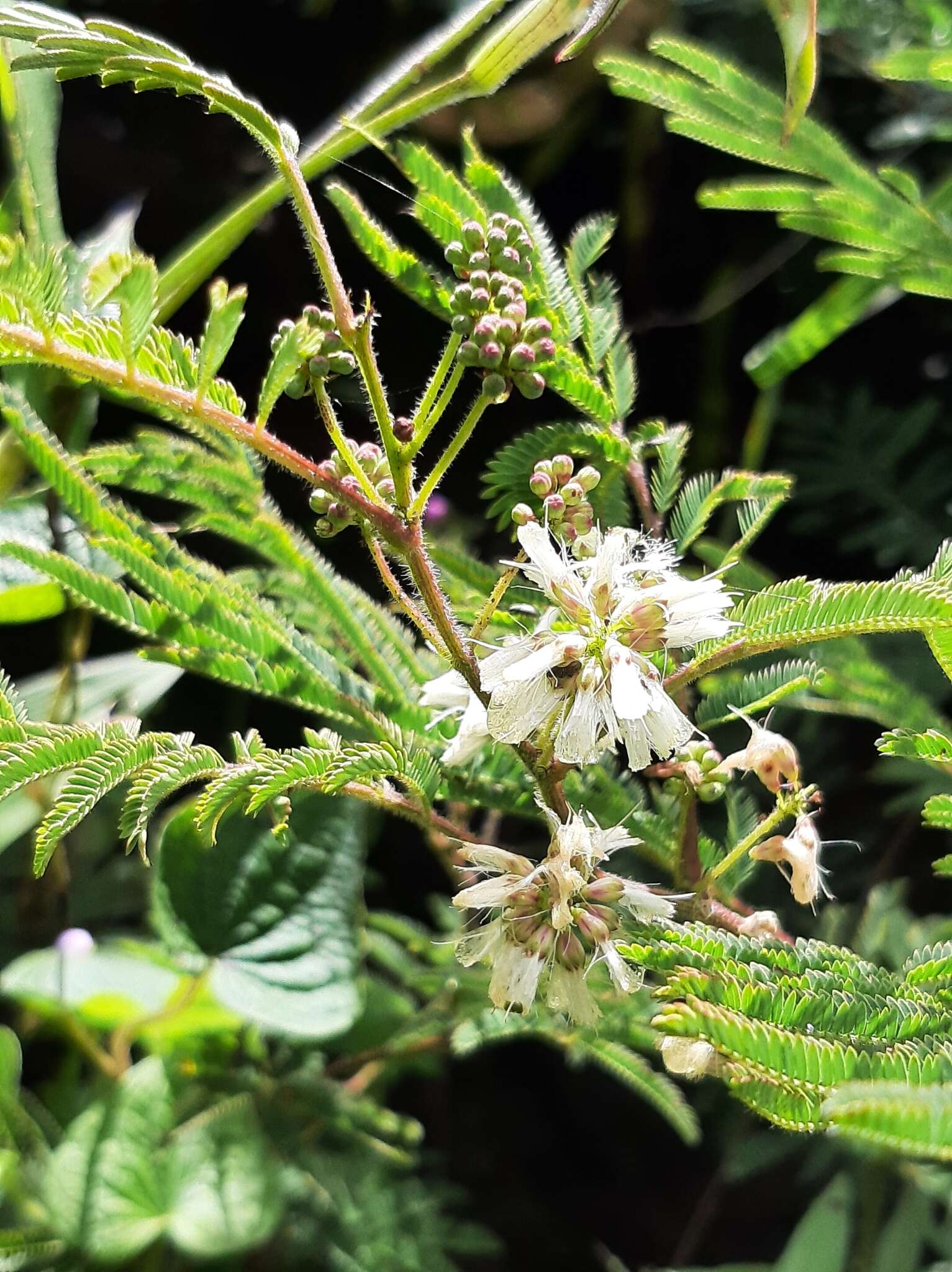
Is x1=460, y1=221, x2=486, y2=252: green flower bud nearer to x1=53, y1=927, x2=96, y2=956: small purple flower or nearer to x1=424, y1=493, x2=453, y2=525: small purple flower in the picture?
x1=424, y1=493, x2=453, y2=525: small purple flower

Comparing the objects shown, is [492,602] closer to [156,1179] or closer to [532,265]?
[532,265]

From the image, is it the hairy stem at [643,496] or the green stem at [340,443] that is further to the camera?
the hairy stem at [643,496]

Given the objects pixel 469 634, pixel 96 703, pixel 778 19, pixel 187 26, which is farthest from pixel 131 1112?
pixel 187 26

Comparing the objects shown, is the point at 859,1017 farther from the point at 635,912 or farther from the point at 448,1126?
the point at 448,1126

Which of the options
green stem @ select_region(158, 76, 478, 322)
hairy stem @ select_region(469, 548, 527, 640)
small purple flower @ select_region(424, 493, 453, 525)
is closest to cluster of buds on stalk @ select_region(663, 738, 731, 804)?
hairy stem @ select_region(469, 548, 527, 640)

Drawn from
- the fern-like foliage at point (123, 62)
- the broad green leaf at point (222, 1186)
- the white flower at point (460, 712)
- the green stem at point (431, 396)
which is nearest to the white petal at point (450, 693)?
the white flower at point (460, 712)

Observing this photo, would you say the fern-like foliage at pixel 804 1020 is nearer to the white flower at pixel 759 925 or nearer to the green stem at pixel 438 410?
the white flower at pixel 759 925

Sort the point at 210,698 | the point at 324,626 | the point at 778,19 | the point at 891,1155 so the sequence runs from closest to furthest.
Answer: the point at 778,19 < the point at 324,626 < the point at 891,1155 < the point at 210,698

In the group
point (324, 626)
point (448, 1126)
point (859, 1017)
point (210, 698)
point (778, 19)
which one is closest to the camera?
point (859, 1017)
